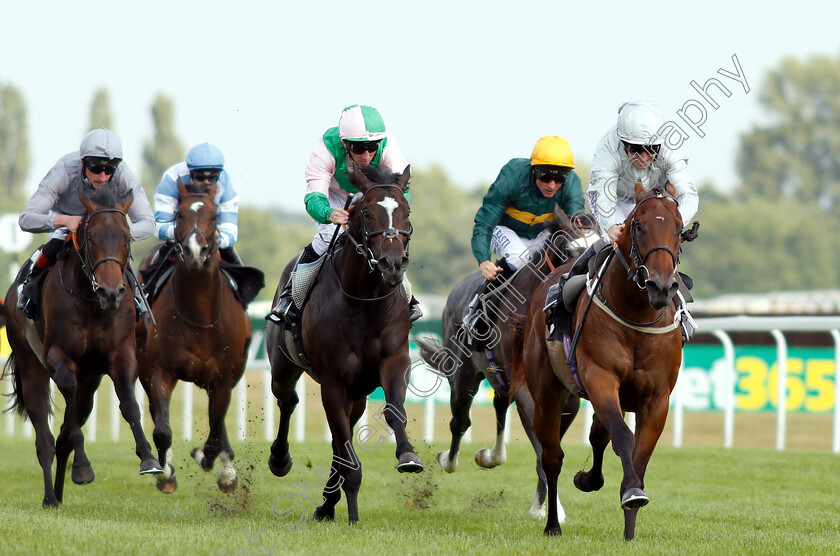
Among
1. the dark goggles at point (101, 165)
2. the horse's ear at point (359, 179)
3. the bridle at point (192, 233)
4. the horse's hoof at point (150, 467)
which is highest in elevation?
the dark goggles at point (101, 165)

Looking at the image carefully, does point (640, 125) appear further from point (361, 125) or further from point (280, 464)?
point (280, 464)

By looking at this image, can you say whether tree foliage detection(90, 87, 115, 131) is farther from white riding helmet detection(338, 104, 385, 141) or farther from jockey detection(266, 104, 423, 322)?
white riding helmet detection(338, 104, 385, 141)

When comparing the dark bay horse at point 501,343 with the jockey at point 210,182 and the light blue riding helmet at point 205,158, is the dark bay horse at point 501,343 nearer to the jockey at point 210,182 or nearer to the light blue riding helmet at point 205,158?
the jockey at point 210,182

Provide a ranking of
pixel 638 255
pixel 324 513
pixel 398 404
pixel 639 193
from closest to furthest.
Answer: pixel 638 255, pixel 639 193, pixel 398 404, pixel 324 513

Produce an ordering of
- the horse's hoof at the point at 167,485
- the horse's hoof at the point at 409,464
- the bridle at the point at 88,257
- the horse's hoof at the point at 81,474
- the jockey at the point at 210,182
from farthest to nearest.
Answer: the jockey at the point at 210,182 < the horse's hoof at the point at 167,485 < the horse's hoof at the point at 81,474 < the bridle at the point at 88,257 < the horse's hoof at the point at 409,464

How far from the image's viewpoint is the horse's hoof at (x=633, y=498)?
16.6ft

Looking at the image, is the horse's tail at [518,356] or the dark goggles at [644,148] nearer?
the dark goggles at [644,148]

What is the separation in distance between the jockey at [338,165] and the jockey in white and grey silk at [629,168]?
3.74 feet

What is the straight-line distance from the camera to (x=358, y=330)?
6.31 m

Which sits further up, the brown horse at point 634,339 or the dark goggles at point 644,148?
the dark goggles at point 644,148

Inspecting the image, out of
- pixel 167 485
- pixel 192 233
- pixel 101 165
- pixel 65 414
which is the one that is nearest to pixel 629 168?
pixel 192 233


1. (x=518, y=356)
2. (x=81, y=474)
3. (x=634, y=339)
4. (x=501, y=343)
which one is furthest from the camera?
(x=81, y=474)

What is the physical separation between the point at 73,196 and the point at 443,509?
3282mm

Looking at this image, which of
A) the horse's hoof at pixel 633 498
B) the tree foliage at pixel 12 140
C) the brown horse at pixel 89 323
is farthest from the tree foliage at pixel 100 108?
the horse's hoof at pixel 633 498
